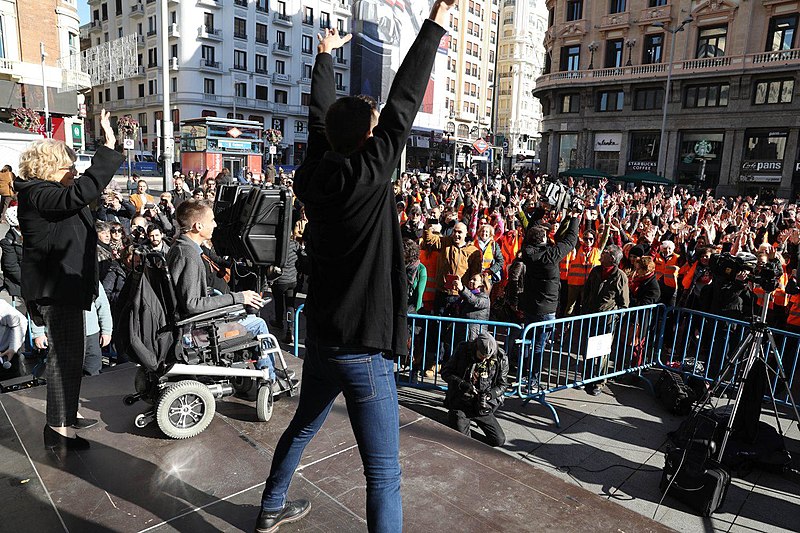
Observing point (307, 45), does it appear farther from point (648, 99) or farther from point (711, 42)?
point (711, 42)

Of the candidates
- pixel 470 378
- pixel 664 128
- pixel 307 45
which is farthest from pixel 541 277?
pixel 307 45

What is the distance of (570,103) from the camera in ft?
145

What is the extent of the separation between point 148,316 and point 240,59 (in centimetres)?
6207

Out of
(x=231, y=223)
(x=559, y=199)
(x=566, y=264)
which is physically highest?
(x=559, y=199)

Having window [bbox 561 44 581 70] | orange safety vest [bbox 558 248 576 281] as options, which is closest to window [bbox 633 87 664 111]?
window [bbox 561 44 581 70]

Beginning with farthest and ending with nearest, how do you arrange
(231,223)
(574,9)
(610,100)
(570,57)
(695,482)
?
(570,57)
(574,9)
(610,100)
(695,482)
(231,223)

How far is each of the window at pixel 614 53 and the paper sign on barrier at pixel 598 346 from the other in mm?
40038

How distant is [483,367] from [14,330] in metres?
4.79

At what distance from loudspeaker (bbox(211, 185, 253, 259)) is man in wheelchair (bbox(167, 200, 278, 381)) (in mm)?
125

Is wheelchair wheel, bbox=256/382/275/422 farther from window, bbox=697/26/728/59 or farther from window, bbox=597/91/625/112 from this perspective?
window, bbox=597/91/625/112

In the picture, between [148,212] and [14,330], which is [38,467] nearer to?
[14,330]

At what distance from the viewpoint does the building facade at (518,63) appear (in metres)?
92.6

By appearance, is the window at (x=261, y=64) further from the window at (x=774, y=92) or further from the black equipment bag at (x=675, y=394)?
the black equipment bag at (x=675, y=394)

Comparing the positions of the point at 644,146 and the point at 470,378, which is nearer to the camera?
the point at 470,378
